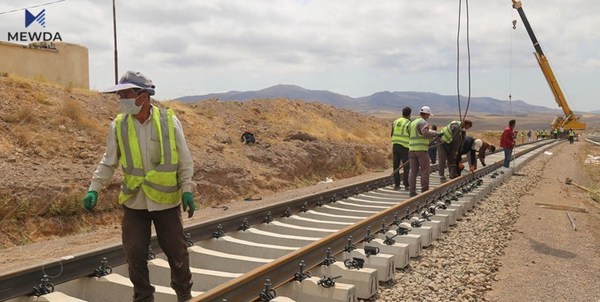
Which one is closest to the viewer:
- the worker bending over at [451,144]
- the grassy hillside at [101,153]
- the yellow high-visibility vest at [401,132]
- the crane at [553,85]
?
the grassy hillside at [101,153]

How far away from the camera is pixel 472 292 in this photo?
207 inches

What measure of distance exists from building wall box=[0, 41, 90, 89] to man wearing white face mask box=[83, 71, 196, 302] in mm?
17286

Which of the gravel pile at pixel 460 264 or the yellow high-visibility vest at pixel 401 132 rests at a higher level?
the yellow high-visibility vest at pixel 401 132

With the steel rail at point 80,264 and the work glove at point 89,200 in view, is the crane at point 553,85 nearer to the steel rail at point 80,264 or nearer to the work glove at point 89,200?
the steel rail at point 80,264

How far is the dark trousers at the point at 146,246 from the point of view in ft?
12.9

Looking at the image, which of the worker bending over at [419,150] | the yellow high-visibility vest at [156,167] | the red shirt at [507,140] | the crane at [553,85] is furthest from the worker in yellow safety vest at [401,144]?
the crane at [553,85]

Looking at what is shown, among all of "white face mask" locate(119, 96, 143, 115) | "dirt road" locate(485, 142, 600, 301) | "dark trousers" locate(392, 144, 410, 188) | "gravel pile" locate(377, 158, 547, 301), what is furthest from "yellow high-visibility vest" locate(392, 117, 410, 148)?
"white face mask" locate(119, 96, 143, 115)

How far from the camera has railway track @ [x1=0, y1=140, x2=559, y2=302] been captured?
Answer: 4.32 m

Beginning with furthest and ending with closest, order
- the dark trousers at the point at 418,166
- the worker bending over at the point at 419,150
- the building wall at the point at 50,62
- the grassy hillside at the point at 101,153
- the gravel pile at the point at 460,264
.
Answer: the building wall at the point at 50,62 → the dark trousers at the point at 418,166 → the worker bending over at the point at 419,150 → the grassy hillside at the point at 101,153 → the gravel pile at the point at 460,264

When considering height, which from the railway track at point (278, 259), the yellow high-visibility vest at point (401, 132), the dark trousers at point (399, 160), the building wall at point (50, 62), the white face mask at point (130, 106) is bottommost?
the railway track at point (278, 259)

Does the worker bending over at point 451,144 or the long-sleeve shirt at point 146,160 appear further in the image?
the worker bending over at point 451,144

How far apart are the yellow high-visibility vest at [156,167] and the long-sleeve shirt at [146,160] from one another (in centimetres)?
3

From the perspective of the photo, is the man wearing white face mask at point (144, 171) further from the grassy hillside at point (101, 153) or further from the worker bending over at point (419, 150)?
the worker bending over at point (419, 150)

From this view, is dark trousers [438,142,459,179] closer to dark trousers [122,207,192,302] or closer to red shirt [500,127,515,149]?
red shirt [500,127,515,149]
